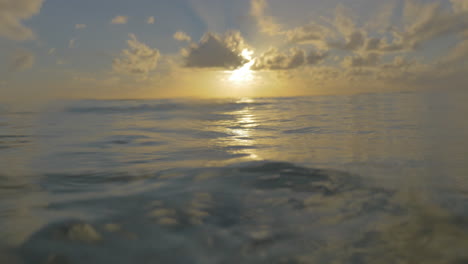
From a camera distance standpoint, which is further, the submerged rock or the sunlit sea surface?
the submerged rock

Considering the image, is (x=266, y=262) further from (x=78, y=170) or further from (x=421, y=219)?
(x=78, y=170)

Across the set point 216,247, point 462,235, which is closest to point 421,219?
point 462,235

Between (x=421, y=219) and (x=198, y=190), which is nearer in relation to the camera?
(x=421, y=219)

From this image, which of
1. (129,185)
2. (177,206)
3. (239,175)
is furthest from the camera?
(239,175)

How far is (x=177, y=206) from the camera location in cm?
253

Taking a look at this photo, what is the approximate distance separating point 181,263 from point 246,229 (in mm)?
571

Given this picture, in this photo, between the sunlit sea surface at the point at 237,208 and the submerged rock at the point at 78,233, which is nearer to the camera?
the sunlit sea surface at the point at 237,208

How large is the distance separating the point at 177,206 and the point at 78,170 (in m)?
2.12

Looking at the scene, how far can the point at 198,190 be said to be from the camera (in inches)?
118

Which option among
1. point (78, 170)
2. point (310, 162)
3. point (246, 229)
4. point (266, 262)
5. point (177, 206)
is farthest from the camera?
point (310, 162)

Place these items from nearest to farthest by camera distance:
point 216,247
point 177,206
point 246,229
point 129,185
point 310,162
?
point 216,247, point 246,229, point 177,206, point 129,185, point 310,162

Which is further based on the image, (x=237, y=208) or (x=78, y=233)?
(x=237, y=208)

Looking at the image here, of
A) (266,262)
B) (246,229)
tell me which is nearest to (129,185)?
(246,229)

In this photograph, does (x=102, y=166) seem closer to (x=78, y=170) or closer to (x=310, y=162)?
(x=78, y=170)
